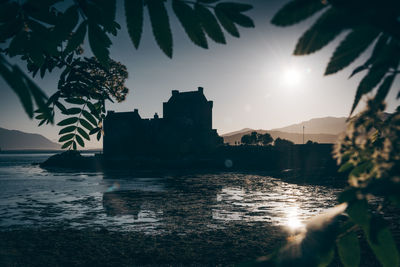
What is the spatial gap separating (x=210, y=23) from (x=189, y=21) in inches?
4.1

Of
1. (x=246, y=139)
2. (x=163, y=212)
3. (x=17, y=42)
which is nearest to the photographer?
(x=17, y=42)

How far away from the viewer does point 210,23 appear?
53.9 inches

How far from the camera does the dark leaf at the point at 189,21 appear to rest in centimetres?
135

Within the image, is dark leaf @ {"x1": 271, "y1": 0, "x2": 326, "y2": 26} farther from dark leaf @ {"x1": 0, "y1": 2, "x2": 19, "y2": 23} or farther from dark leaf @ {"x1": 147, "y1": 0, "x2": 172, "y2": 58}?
dark leaf @ {"x1": 0, "y1": 2, "x2": 19, "y2": 23}

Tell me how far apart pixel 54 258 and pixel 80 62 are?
9.42 meters

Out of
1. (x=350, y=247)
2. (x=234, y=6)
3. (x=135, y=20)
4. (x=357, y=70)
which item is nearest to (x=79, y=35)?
(x=135, y=20)

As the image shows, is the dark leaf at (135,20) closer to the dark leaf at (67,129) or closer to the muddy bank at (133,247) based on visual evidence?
the dark leaf at (67,129)

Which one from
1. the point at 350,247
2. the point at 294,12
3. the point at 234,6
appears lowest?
the point at 350,247

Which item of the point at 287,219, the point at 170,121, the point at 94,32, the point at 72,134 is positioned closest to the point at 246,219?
the point at 287,219

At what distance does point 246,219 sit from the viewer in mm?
15703

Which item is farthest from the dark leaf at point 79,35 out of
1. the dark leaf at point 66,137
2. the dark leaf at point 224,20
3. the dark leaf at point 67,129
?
the dark leaf at point 66,137

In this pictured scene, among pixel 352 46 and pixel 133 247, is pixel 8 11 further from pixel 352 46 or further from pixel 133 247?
pixel 133 247

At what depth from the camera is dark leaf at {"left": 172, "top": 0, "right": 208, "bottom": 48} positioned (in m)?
1.35

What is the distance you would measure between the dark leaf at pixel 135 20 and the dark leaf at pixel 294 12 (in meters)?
0.74
